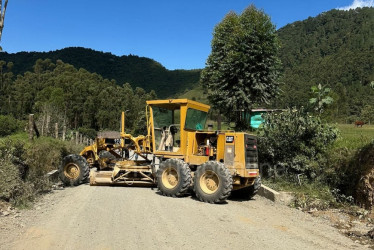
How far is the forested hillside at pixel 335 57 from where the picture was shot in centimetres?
8769

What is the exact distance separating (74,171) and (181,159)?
379cm

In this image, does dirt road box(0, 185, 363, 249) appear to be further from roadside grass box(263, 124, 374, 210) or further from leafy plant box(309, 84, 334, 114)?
leafy plant box(309, 84, 334, 114)

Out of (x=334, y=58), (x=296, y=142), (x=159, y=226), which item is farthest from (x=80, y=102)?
(x=334, y=58)

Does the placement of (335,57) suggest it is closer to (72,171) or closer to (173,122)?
(173,122)

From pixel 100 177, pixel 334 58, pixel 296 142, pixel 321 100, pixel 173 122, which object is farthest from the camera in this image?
pixel 334 58

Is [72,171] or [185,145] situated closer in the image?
[185,145]

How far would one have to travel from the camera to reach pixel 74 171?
450 inches

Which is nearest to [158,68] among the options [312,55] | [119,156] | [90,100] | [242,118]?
[312,55]

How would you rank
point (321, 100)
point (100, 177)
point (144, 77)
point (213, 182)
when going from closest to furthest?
point (213, 182), point (100, 177), point (321, 100), point (144, 77)

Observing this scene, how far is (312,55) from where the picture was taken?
146m

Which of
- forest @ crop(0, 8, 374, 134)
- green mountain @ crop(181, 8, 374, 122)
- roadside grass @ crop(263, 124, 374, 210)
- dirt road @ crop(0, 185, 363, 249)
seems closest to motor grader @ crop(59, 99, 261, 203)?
dirt road @ crop(0, 185, 363, 249)

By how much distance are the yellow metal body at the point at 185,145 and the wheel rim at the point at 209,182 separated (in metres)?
0.03

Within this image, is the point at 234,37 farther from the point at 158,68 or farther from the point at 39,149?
the point at 158,68

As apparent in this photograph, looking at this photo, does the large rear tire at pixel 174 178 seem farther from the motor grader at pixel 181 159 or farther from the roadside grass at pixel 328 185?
the roadside grass at pixel 328 185
